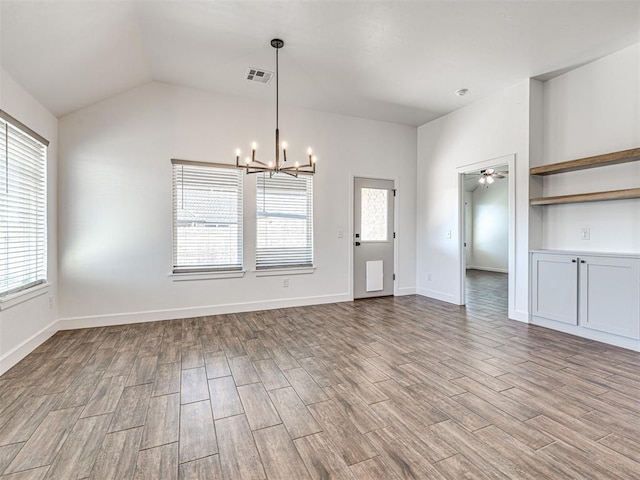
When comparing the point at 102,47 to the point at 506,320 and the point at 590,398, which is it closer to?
the point at 590,398

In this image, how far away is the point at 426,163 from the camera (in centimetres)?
585

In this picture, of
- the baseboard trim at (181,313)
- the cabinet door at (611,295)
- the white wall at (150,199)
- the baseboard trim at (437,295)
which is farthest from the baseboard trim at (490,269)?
the white wall at (150,199)

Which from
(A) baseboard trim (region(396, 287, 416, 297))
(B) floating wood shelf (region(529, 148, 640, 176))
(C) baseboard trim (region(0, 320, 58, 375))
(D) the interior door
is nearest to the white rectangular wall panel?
(D) the interior door

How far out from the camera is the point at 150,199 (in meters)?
4.21

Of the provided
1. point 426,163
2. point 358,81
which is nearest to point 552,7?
point 358,81

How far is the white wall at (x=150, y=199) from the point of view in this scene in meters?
3.92

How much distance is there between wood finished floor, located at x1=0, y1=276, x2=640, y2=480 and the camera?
1.64 m

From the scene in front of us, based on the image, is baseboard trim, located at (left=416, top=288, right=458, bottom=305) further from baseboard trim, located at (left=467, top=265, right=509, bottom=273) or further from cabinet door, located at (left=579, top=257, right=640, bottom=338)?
baseboard trim, located at (left=467, top=265, right=509, bottom=273)

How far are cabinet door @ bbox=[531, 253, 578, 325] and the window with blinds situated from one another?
5722 mm

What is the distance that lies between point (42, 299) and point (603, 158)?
20.8 feet

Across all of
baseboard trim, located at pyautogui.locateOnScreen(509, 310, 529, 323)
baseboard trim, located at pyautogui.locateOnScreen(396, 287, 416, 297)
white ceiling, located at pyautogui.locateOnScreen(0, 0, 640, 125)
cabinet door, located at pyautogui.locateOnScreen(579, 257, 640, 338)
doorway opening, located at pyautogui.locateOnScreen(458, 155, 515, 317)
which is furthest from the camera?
doorway opening, located at pyautogui.locateOnScreen(458, 155, 515, 317)

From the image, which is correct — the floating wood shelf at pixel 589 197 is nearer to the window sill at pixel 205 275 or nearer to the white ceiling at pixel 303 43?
the white ceiling at pixel 303 43

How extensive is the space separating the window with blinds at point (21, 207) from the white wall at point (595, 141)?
597cm

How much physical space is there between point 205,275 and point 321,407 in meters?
2.89
